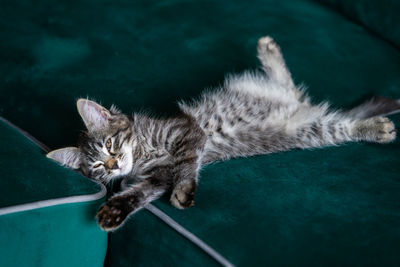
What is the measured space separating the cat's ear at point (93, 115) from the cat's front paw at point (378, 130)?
980mm

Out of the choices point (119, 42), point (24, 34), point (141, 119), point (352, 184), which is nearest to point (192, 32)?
point (119, 42)

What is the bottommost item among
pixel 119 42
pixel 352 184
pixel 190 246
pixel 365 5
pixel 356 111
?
pixel 190 246

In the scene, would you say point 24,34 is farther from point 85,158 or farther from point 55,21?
point 85,158

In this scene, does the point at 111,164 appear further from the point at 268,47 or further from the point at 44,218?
the point at 268,47

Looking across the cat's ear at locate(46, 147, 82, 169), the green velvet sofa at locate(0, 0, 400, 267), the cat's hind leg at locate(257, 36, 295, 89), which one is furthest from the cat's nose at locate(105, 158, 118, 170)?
the cat's hind leg at locate(257, 36, 295, 89)

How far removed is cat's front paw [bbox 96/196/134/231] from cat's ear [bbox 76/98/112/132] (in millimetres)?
424

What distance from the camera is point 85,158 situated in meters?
1.45

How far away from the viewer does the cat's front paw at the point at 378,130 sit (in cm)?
139

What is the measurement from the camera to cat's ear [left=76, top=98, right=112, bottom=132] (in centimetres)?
141

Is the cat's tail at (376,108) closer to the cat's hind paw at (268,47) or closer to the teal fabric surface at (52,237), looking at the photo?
the cat's hind paw at (268,47)

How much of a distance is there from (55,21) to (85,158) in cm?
95

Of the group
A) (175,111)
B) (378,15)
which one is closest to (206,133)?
(175,111)

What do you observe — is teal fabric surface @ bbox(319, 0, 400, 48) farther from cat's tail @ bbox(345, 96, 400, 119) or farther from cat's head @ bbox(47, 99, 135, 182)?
cat's head @ bbox(47, 99, 135, 182)

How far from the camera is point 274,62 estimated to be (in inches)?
68.6
